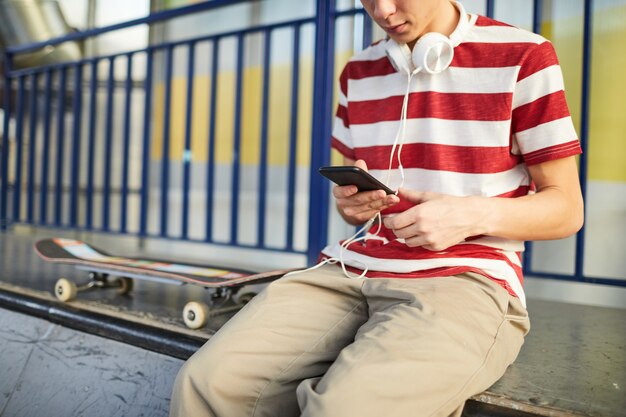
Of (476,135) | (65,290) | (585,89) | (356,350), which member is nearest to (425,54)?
(476,135)

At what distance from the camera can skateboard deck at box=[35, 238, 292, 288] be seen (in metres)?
1.47

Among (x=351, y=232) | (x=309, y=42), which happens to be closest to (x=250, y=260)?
(x=351, y=232)

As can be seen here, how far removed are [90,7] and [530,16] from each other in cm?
384

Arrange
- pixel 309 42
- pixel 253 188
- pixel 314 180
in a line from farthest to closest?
1. pixel 253 188
2. pixel 309 42
3. pixel 314 180

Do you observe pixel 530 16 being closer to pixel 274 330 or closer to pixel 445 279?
pixel 445 279

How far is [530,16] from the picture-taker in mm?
2025

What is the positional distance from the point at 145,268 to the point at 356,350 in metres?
0.98

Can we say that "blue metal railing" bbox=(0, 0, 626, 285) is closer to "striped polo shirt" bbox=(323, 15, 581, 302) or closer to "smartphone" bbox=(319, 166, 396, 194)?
"striped polo shirt" bbox=(323, 15, 581, 302)

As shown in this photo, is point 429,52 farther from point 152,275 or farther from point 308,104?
point 308,104

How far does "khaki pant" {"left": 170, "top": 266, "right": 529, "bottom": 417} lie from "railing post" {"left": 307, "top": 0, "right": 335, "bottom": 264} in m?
1.02

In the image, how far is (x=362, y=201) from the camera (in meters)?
1.06

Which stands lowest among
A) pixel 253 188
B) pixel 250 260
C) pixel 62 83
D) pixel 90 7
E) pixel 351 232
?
pixel 250 260

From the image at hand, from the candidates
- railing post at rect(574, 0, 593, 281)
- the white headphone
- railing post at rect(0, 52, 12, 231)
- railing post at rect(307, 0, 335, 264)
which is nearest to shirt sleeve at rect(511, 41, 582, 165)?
the white headphone

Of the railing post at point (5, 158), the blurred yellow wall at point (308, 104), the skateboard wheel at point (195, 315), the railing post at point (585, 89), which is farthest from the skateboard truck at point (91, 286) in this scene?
the railing post at point (5, 158)
